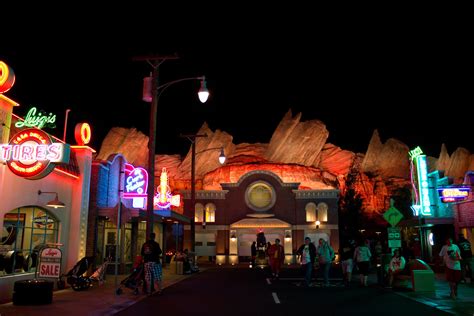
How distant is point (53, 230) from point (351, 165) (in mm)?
80829

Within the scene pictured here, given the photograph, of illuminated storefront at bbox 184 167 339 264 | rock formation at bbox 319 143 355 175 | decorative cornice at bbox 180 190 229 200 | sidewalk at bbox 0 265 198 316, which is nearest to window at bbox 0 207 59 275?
sidewalk at bbox 0 265 198 316

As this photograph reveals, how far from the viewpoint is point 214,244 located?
46094 mm

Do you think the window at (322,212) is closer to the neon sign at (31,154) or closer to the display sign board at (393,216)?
the display sign board at (393,216)

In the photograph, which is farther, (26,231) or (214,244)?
(214,244)

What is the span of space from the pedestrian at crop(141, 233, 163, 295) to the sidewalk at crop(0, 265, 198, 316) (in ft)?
1.70

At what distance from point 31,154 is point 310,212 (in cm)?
3745

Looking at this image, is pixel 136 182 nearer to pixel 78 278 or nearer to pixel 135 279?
pixel 78 278

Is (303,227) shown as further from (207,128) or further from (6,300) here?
(207,128)

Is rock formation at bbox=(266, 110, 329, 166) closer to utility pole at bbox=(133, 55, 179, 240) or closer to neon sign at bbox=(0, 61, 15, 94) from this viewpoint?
utility pole at bbox=(133, 55, 179, 240)

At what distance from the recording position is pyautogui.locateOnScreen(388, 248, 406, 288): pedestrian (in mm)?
15297

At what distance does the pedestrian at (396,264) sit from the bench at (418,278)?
0.18m

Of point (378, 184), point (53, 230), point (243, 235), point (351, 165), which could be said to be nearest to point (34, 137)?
point (53, 230)

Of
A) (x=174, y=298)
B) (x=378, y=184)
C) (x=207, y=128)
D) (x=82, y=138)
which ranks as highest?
(x=207, y=128)

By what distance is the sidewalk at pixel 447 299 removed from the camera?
35.0 feet
